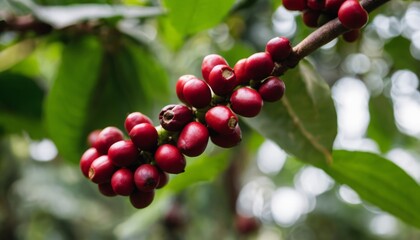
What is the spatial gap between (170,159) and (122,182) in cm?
8

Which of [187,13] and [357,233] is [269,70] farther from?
[357,233]

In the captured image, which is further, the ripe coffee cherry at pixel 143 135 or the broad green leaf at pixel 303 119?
the broad green leaf at pixel 303 119

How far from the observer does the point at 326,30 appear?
28.1 inches

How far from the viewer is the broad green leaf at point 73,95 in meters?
1.35

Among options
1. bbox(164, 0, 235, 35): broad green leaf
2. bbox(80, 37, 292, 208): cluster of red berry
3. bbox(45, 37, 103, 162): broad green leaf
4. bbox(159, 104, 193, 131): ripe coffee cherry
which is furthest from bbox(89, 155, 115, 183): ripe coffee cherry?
bbox(45, 37, 103, 162): broad green leaf

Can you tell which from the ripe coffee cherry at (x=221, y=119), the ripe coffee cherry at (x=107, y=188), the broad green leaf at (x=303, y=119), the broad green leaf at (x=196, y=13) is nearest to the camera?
the ripe coffee cherry at (x=221, y=119)

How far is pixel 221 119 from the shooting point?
2.22ft

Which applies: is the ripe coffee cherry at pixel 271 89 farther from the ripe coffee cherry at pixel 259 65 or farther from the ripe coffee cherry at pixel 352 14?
the ripe coffee cherry at pixel 352 14

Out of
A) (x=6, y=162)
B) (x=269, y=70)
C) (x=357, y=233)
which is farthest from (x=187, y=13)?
(x=357, y=233)

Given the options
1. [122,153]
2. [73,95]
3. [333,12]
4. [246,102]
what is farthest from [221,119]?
[73,95]

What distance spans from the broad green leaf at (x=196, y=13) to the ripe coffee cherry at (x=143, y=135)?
42 cm

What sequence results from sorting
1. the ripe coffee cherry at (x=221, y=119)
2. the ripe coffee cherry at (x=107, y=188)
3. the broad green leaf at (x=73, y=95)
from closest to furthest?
the ripe coffee cherry at (x=221, y=119), the ripe coffee cherry at (x=107, y=188), the broad green leaf at (x=73, y=95)

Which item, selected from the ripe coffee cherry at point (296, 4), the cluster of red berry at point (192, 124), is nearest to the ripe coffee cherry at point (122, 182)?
the cluster of red berry at point (192, 124)

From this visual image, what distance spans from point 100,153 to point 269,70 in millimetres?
300
